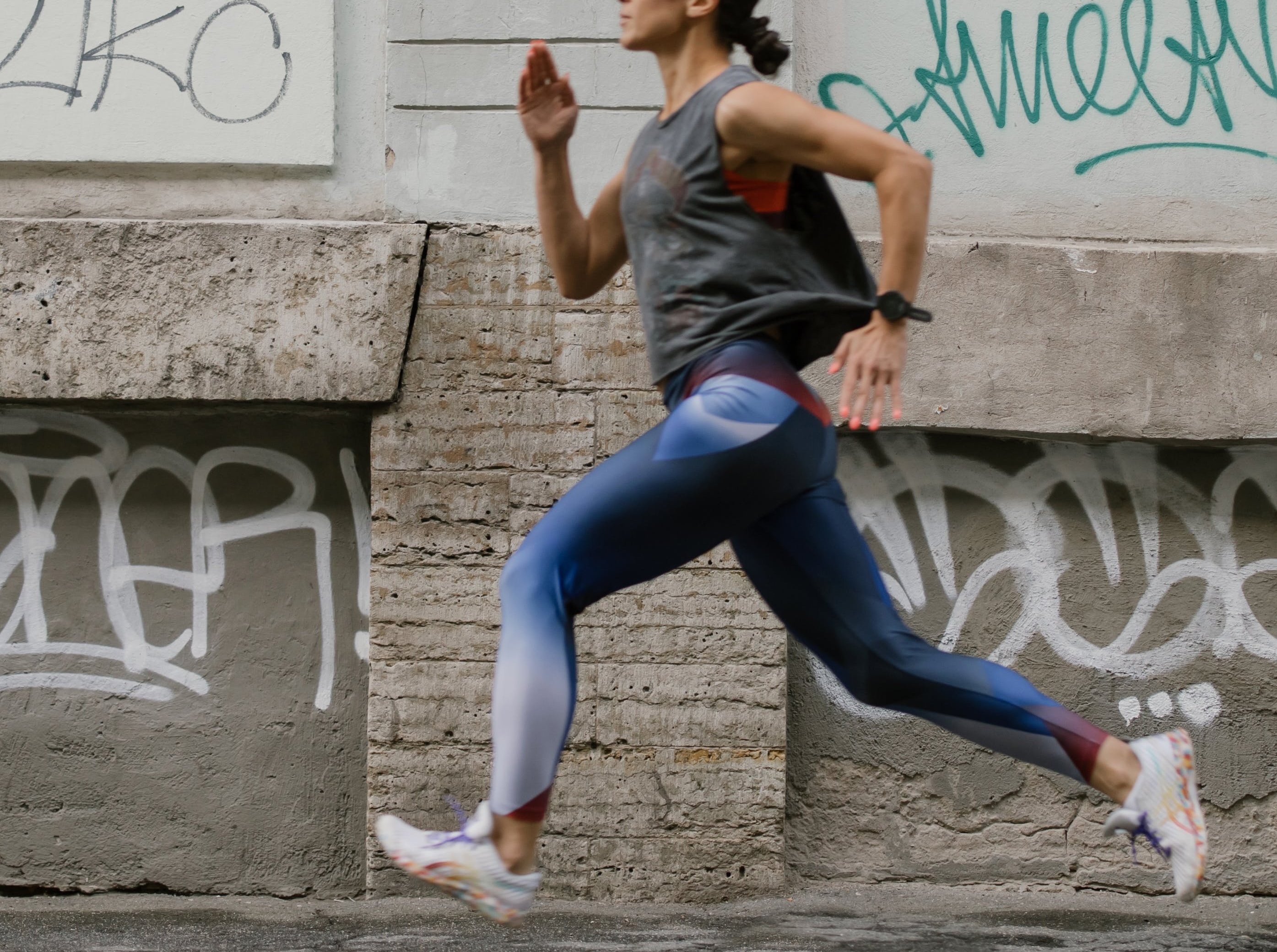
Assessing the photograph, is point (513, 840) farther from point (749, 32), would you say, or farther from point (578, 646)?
point (578, 646)

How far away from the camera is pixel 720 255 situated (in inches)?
87.9

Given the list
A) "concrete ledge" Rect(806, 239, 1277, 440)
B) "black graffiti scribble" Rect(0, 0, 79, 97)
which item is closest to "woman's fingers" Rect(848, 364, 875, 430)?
"concrete ledge" Rect(806, 239, 1277, 440)

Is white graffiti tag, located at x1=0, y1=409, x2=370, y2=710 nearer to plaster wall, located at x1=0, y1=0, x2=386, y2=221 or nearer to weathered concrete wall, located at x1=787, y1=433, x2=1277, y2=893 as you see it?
plaster wall, located at x1=0, y1=0, x2=386, y2=221

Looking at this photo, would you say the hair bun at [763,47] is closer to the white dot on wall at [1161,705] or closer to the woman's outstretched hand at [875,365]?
the woman's outstretched hand at [875,365]

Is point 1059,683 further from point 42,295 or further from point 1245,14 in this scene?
point 42,295

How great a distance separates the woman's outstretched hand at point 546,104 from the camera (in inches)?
95.2

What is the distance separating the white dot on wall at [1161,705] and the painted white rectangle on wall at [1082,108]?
4.90 ft

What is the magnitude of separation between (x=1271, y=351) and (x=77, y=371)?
12.1 feet

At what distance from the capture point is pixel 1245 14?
4.46 m

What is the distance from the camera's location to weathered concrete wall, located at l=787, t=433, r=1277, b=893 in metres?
4.36

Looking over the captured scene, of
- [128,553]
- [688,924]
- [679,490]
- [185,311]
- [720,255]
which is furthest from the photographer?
[128,553]

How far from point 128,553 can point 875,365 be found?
3010mm

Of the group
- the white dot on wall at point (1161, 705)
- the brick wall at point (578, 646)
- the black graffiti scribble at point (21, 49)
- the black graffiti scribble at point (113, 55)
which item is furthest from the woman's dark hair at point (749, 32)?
the white dot on wall at point (1161, 705)

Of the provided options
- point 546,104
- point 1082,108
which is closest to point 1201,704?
point 1082,108
